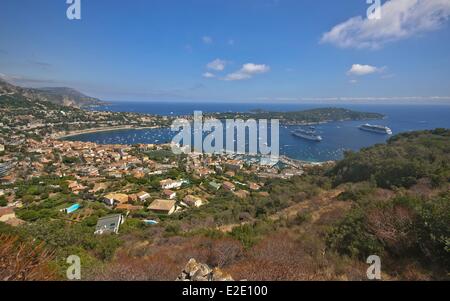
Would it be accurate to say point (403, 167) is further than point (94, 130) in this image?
No

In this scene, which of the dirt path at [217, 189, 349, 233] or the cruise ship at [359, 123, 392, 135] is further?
the cruise ship at [359, 123, 392, 135]

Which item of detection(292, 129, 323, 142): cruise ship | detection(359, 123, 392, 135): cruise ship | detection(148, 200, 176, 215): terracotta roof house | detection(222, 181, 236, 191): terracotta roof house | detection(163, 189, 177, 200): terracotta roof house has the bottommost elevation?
detection(222, 181, 236, 191): terracotta roof house

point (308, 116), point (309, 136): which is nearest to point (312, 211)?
point (309, 136)

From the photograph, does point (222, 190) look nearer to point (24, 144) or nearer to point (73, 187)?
point (73, 187)

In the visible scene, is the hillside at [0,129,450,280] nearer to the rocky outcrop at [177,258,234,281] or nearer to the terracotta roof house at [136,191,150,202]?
the rocky outcrop at [177,258,234,281]

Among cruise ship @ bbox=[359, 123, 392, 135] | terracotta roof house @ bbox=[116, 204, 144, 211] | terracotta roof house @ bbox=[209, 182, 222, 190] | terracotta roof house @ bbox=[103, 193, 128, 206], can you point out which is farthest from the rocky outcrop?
cruise ship @ bbox=[359, 123, 392, 135]

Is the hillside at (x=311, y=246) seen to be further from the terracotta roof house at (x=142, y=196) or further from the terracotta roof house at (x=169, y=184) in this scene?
the terracotta roof house at (x=169, y=184)

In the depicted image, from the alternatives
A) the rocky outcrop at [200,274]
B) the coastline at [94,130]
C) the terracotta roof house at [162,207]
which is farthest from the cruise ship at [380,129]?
the rocky outcrop at [200,274]

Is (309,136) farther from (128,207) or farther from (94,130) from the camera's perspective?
(94,130)
